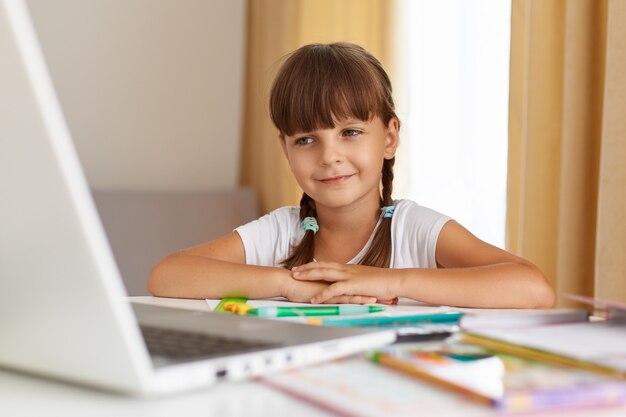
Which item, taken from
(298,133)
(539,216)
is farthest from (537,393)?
(539,216)

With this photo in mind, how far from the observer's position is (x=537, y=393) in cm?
44

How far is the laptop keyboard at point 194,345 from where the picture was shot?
53 centimetres

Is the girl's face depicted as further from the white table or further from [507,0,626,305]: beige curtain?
the white table

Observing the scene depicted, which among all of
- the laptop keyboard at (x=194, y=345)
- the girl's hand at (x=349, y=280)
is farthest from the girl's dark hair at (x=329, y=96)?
the laptop keyboard at (x=194, y=345)

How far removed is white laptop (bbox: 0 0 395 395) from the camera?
0.42 metres

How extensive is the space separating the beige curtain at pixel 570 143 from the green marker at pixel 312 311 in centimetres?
88

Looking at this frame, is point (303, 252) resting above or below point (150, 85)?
below

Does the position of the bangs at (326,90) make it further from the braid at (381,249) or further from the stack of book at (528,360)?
the stack of book at (528,360)

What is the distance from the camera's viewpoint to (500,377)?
19.8 inches

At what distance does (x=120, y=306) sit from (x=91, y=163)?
104 inches

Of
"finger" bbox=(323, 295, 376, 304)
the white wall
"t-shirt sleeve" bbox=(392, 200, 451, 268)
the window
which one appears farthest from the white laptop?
the white wall

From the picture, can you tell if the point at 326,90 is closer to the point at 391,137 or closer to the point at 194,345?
the point at 391,137

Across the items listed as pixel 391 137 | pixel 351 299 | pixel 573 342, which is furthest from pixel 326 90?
pixel 573 342

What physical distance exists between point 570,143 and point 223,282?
35.0 inches
